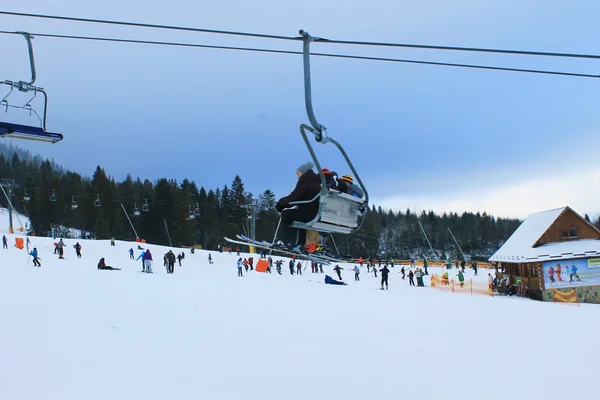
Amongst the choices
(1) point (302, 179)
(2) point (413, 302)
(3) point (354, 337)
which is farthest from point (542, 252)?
(1) point (302, 179)

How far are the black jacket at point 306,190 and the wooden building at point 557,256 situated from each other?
23851 mm

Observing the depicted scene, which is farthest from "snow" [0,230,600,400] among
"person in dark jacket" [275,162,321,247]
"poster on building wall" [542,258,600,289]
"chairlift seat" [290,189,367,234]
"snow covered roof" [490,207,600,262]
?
"snow covered roof" [490,207,600,262]

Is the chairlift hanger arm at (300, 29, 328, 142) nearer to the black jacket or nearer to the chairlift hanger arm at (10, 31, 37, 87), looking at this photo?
the black jacket

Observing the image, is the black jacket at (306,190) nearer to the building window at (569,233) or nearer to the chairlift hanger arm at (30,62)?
the chairlift hanger arm at (30,62)

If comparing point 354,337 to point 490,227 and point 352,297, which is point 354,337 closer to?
point 352,297

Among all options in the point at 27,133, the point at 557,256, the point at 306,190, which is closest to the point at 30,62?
the point at 27,133

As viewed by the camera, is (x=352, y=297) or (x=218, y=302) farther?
(x=352, y=297)

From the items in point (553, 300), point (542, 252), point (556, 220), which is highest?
point (556, 220)

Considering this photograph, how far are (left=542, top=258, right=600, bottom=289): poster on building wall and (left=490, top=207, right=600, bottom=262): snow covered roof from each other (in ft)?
1.27

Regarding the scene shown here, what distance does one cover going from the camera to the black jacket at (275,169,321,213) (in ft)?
24.4

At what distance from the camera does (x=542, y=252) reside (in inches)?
1103

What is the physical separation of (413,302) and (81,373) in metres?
13.6

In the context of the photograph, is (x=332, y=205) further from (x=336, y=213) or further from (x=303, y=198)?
(x=303, y=198)

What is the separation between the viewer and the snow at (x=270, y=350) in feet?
23.6
